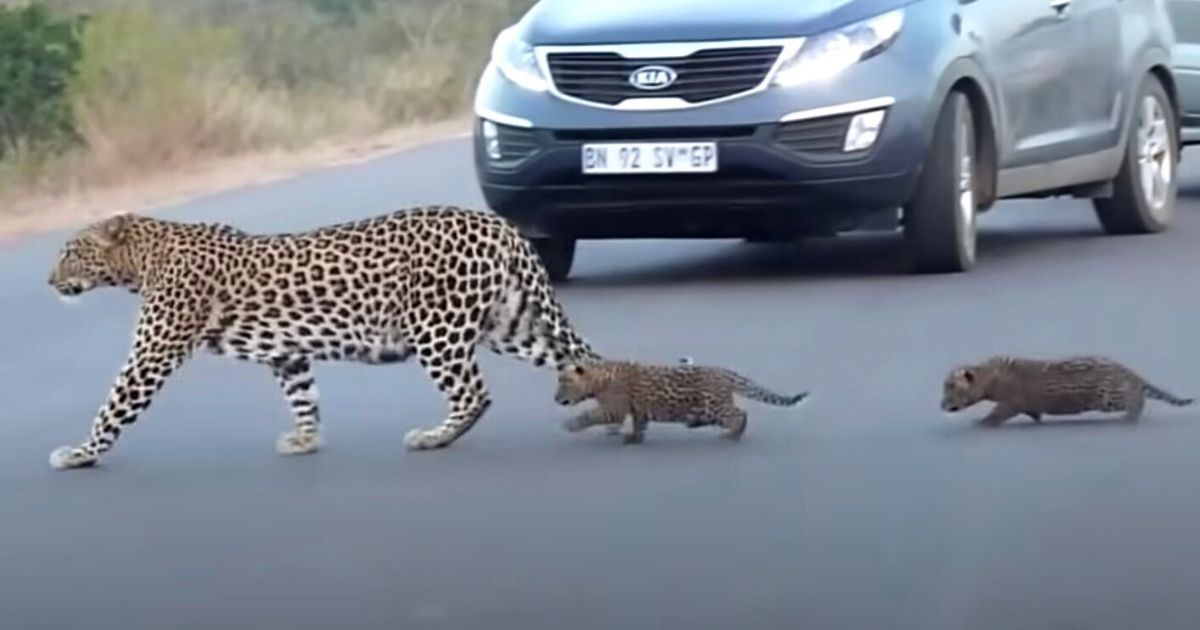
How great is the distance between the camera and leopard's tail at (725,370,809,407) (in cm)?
981

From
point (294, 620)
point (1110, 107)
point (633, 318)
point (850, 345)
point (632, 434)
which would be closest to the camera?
point (294, 620)

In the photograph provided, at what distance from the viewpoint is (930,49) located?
1376cm

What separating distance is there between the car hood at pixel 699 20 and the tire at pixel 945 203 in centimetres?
56

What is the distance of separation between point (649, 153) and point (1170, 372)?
3069 millimetres

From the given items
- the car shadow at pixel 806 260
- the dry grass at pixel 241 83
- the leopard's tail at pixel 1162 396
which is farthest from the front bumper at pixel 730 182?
the dry grass at pixel 241 83

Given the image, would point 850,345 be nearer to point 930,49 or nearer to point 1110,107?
point 930,49

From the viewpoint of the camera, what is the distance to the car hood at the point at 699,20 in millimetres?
13602

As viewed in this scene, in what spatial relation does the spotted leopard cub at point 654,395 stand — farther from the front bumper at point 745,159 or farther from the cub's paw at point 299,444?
the front bumper at point 745,159

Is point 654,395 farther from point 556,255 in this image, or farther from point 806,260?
point 806,260

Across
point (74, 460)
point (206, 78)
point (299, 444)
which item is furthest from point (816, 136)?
point (206, 78)

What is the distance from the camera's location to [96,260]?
10.2 metres

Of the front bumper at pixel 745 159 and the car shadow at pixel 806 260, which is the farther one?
the car shadow at pixel 806 260

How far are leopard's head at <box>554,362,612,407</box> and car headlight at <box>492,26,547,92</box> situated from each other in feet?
13.1

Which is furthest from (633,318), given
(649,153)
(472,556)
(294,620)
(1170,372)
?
(294,620)
